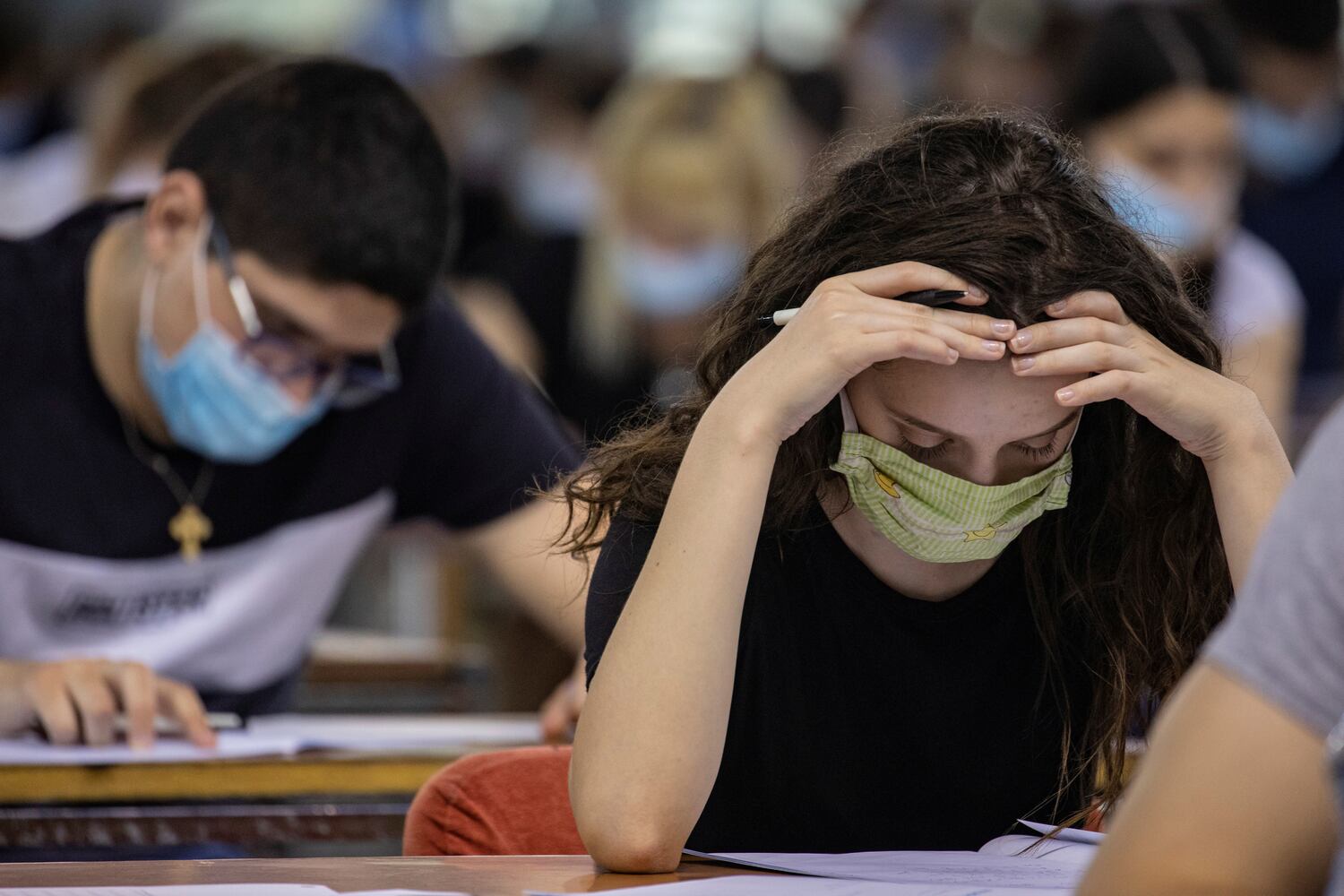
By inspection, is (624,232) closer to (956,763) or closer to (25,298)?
(25,298)

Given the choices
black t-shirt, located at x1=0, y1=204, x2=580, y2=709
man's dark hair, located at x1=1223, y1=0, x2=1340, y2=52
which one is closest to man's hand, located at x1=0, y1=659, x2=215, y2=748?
black t-shirt, located at x1=0, y1=204, x2=580, y2=709

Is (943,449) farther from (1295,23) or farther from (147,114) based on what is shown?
(1295,23)

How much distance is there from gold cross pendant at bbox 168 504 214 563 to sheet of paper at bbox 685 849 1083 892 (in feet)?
3.69

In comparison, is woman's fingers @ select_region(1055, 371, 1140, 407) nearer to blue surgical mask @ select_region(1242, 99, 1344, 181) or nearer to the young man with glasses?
the young man with glasses

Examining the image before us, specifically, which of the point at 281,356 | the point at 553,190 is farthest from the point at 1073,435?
the point at 553,190

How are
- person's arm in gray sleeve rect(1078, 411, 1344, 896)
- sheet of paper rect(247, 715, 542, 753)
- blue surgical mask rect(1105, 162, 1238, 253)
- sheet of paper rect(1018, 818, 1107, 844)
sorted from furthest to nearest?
blue surgical mask rect(1105, 162, 1238, 253) → sheet of paper rect(247, 715, 542, 753) → sheet of paper rect(1018, 818, 1107, 844) → person's arm in gray sleeve rect(1078, 411, 1344, 896)

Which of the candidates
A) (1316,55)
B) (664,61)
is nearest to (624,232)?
(1316,55)

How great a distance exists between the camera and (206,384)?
2209 millimetres

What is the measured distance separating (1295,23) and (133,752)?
4023 mm

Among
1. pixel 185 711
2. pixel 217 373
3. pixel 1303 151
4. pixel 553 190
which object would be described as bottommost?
pixel 553 190

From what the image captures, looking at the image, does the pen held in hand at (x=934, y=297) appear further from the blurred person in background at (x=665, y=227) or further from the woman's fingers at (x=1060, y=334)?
the blurred person in background at (x=665, y=227)

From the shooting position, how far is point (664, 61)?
8.83m

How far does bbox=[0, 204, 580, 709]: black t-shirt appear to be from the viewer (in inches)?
86.3

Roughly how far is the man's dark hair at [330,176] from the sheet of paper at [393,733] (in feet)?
1.73
